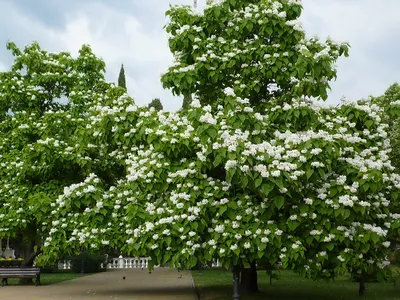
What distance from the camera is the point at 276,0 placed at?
15578 mm

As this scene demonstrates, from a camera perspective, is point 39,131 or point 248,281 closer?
point 248,281

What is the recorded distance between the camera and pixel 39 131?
22812 mm

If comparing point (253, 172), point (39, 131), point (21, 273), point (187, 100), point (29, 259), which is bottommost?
point (21, 273)

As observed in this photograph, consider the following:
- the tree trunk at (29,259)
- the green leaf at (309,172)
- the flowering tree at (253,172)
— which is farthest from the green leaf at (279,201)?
the tree trunk at (29,259)

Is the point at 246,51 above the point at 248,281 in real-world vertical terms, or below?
above

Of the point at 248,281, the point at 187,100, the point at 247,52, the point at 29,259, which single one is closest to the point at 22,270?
the point at 29,259

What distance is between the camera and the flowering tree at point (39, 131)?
67.2ft

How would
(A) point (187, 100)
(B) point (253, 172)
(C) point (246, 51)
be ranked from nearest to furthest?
(B) point (253, 172) → (C) point (246, 51) → (A) point (187, 100)

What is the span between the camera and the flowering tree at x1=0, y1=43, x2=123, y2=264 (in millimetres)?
20469

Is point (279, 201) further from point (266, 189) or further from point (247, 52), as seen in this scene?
point (247, 52)

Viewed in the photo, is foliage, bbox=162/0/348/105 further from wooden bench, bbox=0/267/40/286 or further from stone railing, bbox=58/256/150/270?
stone railing, bbox=58/256/150/270

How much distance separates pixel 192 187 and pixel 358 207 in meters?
3.70

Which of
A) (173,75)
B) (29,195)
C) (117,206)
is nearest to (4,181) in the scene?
(29,195)

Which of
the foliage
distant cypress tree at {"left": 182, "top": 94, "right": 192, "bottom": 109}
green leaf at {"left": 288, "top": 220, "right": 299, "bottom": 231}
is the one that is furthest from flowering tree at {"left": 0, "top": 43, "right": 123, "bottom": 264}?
green leaf at {"left": 288, "top": 220, "right": 299, "bottom": 231}
